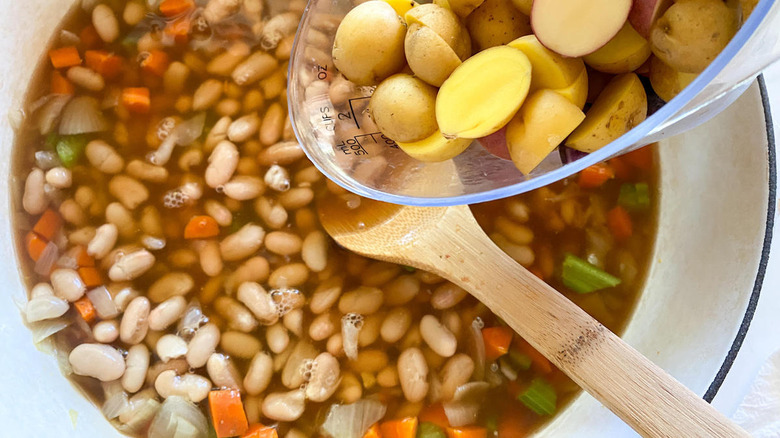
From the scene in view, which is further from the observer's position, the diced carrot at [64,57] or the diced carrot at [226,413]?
the diced carrot at [64,57]

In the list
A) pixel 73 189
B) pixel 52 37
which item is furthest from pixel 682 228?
pixel 52 37

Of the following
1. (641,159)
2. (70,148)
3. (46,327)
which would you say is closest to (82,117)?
(70,148)

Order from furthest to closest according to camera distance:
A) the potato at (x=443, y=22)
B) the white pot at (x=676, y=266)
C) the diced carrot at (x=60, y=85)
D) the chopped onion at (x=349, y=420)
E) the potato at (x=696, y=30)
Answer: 1. the diced carrot at (x=60, y=85)
2. the chopped onion at (x=349, y=420)
3. the white pot at (x=676, y=266)
4. the potato at (x=443, y=22)
5. the potato at (x=696, y=30)

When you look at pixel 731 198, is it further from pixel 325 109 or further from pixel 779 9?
pixel 325 109

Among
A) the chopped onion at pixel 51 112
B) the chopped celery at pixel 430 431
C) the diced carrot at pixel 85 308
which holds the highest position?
the chopped onion at pixel 51 112

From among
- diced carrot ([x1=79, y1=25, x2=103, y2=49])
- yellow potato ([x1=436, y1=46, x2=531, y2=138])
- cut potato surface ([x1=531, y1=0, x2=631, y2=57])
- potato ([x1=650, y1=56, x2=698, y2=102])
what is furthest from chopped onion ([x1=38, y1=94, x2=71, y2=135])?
potato ([x1=650, y1=56, x2=698, y2=102])

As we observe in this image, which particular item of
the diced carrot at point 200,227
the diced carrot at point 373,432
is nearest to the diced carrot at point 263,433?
the diced carrot at point 373,432

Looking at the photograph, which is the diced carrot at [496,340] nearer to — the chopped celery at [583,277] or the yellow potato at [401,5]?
the chopped celery at [583,277]
